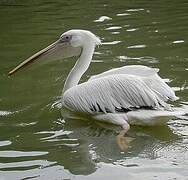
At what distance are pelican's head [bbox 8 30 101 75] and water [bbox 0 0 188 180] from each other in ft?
0.64

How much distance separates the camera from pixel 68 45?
18.3 ft

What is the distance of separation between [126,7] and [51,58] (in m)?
5.96

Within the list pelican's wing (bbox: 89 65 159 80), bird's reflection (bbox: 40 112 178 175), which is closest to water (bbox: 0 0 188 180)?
bird's reflection (bbox: 40 112 178 175)

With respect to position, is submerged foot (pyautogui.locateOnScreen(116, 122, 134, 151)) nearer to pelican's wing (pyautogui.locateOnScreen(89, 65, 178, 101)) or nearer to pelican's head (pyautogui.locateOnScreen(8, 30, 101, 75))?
pelican's wing (pyautogui.locateOnScreen(89, 65, 178, 101))

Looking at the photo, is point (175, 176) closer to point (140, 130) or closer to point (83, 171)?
point (83, 171)

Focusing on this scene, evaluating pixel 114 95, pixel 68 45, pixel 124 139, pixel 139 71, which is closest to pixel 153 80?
→ pixel 139 71

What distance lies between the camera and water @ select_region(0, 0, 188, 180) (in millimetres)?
4145

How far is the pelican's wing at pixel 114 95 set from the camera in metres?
4.76

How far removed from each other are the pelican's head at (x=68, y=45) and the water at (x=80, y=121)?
0.64 feet

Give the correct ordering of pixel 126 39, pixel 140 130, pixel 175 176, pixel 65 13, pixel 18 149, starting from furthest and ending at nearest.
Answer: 1. pixel 65 13
2. pixel 126 39
3. pixel 140 130
4. pixel 18 149
5. pixel 175 176

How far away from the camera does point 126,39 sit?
821 cm

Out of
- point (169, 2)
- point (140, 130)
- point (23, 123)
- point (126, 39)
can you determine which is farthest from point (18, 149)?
point (169, 2)

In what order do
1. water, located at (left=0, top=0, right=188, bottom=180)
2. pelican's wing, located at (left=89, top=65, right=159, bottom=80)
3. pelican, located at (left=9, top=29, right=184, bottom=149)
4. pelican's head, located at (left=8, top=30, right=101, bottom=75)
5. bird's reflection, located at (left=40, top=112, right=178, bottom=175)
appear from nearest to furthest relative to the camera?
water, located at (left=0, top=0, right=188, bottom=180), bird's reflection, located at (left=40, top=112, right=178, bottom=175), pelican, located at (left=9, top=29, right=184, bottom=149), pelican's wing, located at (left=89, top=65, right=159, bottom=80), pelican's head, located at (left=8, top=30, right=101, bottom=75)

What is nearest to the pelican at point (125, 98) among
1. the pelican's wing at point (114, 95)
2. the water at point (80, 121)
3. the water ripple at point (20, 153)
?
the pelican's wing at point (114, 95)
